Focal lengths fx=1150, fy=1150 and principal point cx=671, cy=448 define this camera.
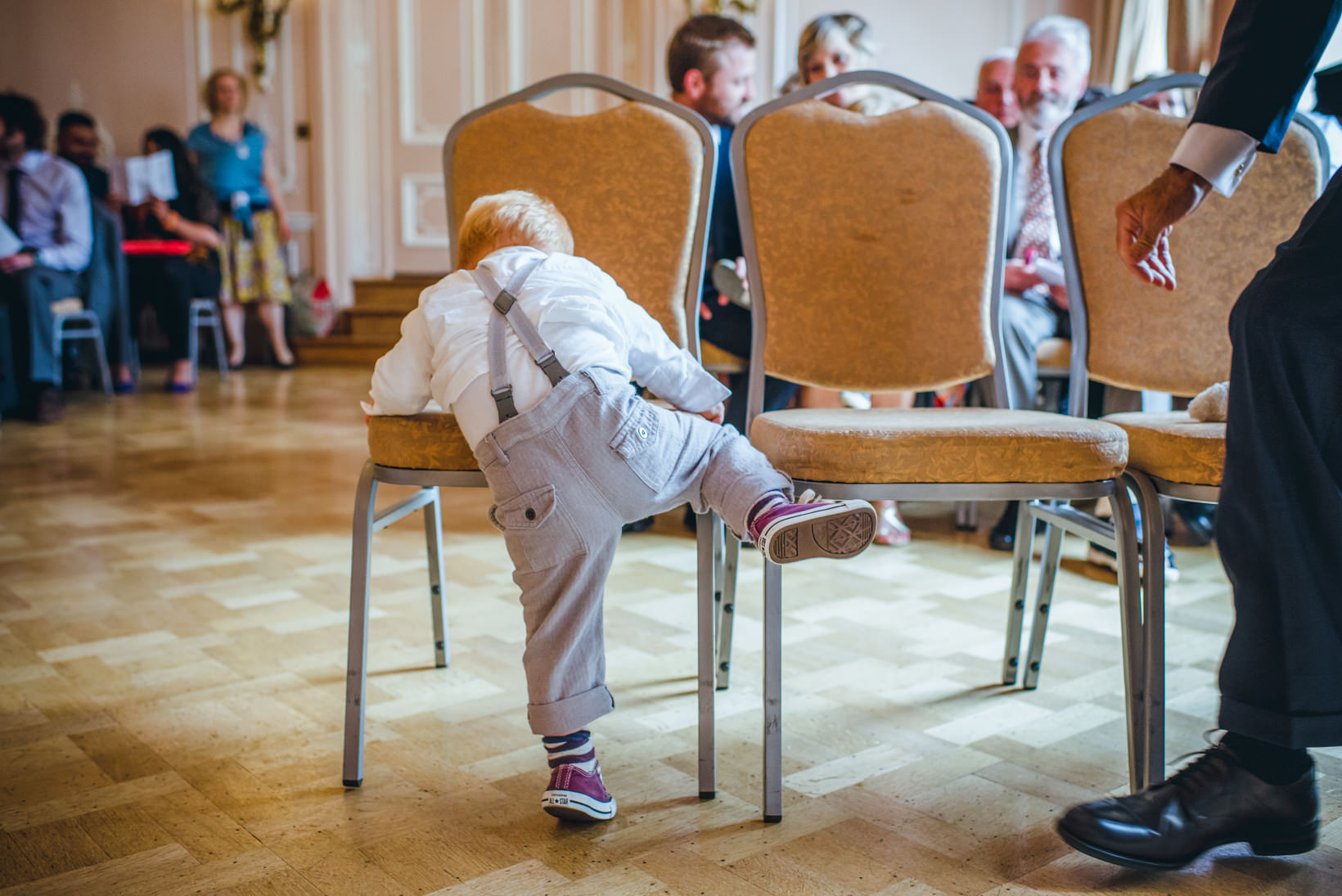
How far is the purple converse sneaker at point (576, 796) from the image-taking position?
1.17 meters

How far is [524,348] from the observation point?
119 centimetres

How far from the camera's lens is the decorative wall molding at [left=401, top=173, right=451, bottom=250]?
287 inches

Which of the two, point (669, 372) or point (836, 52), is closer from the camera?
point (669, 372)

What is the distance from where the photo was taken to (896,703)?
1.54 m

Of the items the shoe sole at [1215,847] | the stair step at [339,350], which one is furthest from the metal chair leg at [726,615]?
the stair step at [339,350]

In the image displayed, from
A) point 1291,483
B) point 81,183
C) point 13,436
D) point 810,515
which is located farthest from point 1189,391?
point 81,183

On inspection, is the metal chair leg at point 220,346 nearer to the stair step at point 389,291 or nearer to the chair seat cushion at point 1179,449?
the stair step at point 389,291

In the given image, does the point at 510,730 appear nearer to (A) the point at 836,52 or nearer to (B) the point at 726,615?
(B) the point at 726,615

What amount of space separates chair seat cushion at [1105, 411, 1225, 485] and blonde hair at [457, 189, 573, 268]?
0.68 m

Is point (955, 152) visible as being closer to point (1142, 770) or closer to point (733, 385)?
point (1142, 770)

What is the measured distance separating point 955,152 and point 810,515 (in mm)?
684

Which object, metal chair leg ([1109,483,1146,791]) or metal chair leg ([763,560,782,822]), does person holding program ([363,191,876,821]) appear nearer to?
metal chair leg ([763,560,782,822])

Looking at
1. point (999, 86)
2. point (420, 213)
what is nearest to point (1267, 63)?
point (999, 86)

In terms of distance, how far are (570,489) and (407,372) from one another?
9.4 inches
